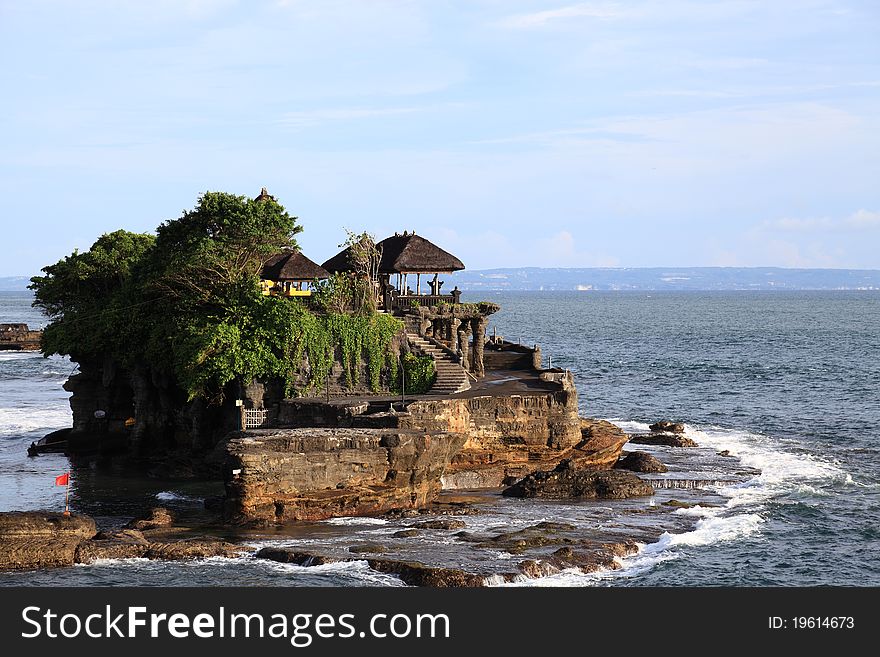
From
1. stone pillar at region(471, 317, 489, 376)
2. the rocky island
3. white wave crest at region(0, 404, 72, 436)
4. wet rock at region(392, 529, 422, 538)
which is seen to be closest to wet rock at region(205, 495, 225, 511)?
the rocky island

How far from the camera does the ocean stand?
3347cm

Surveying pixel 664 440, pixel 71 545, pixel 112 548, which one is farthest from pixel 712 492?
pixel 71 545

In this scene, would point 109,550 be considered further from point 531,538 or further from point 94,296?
point 94,296

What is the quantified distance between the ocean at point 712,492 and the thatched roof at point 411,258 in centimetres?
1357

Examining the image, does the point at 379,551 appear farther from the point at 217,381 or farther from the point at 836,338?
the point at 836,338

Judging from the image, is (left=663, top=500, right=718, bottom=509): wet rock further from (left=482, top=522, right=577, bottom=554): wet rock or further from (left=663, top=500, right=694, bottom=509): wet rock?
(left=482, top=522, right=577, bottom=554): wet rock

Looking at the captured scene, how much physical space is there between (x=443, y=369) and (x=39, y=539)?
20511mm

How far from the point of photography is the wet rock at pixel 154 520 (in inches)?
1506

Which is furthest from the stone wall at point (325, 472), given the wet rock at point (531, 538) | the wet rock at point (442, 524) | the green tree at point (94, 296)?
the green tree at point (94, 296)

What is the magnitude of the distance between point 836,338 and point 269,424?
105 m

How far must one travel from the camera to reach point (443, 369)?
50.8 metres
